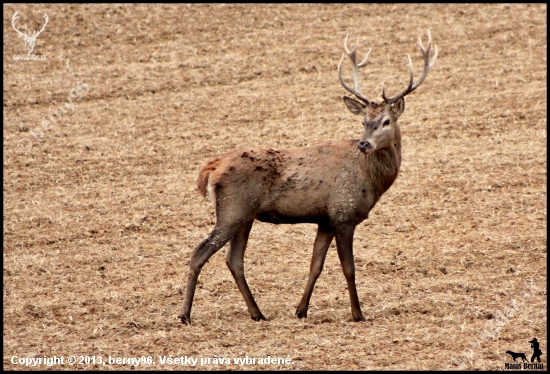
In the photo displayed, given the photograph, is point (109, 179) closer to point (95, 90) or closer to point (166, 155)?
point (166, 155)

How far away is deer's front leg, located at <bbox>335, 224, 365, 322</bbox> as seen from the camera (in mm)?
9148

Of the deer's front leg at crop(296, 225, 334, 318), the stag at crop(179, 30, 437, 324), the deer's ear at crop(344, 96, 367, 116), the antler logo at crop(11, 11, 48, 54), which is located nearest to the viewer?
the stag at crop(179, 30, 437, 324)

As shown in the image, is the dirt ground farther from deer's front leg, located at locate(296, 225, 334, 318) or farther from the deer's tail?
the deer's tail

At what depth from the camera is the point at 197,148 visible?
52.5 ft

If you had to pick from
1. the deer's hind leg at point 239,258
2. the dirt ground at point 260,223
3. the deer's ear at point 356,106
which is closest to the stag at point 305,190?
the deer's hind leg at point 239,258

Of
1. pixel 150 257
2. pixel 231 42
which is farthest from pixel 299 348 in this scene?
pixel 231 42

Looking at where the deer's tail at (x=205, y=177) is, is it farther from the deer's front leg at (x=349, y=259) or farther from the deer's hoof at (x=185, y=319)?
the deer's front leg at (x=349, y=259)

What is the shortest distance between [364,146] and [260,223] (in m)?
4.65

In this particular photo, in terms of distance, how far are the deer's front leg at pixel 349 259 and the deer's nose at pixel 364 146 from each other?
0.90m

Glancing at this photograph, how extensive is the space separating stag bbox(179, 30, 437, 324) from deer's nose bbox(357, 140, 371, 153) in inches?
0.6

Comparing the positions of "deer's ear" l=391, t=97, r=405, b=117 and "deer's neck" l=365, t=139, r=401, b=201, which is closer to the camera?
"deer's neck" l=365, t=139, r=401, b=201

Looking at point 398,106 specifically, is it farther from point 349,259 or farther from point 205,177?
point 205,177

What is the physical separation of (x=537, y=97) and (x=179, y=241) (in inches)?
360

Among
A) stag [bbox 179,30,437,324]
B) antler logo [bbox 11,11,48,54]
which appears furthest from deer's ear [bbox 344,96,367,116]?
antler logo [bbox 11,11,48,54]
